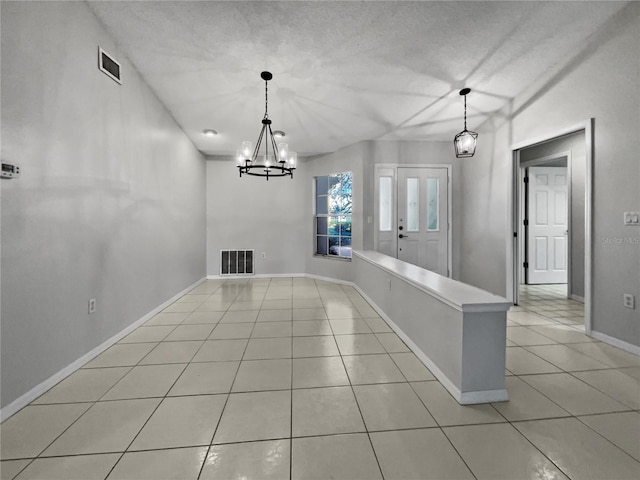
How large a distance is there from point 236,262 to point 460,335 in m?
4.86

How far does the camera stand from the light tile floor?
124 cm

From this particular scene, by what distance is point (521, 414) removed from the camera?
158cm

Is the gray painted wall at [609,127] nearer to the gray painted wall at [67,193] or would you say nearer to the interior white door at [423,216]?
the interior white door at [423,216]

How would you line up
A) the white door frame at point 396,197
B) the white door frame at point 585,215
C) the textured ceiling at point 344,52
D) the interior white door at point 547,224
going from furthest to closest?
the interior white door at point 547,224 → the white door frame at point 396,197 → the white door frame at point 585,215 → the textured ceiling at point 344,52

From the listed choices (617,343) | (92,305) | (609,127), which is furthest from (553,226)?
(92,305)

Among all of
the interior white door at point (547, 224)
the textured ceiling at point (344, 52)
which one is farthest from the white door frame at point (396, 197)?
the interior white door at point (547, 224)

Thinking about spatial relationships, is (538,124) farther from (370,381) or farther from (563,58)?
(370,381)

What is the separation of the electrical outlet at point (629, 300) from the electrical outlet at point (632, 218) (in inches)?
24.6

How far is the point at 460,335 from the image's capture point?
5.50 feet

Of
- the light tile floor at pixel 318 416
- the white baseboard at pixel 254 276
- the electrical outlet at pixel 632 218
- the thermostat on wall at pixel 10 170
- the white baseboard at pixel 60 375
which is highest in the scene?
the thermostat on wall at pixel 10 170

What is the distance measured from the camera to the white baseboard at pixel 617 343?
7.67ft

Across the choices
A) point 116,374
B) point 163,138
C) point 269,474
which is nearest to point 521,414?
point 269,474

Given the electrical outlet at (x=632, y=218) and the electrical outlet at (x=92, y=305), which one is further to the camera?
the electrical outlet at (x=632, y=218)

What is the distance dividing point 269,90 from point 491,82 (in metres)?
2.62
